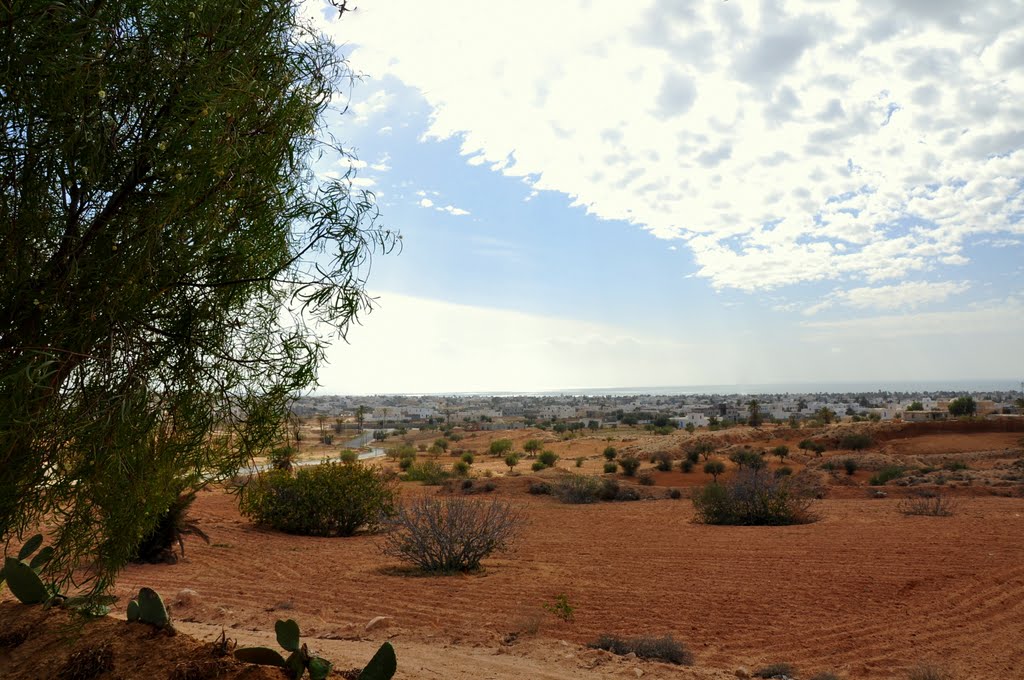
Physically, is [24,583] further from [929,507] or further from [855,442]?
[855,442]

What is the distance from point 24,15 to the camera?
156 inches

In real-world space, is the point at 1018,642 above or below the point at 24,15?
below

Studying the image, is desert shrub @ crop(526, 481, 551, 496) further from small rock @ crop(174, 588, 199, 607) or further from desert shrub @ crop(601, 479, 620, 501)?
small rock @ crop(174, 588, 199, 607)

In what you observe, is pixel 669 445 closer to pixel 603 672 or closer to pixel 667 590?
pixel 667 590

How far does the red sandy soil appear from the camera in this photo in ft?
26.8

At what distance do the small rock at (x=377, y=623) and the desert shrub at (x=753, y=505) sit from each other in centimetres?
1400

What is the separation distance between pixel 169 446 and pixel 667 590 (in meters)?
9.17

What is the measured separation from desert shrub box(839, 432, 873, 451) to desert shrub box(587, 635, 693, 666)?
145 ft

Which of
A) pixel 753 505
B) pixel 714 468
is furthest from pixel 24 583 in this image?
pixel 714 468

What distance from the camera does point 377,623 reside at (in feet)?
31.2

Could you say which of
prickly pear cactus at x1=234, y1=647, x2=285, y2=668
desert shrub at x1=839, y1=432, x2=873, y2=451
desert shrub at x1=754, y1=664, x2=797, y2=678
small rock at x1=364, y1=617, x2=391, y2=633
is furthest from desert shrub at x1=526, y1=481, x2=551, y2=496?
desert shrub at x1=839, y1=432, x2=873, y2=451

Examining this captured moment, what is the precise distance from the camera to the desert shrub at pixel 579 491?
92.4ft

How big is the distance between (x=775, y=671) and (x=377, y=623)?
16.5ft

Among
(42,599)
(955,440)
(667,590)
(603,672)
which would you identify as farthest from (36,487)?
(955,440)
